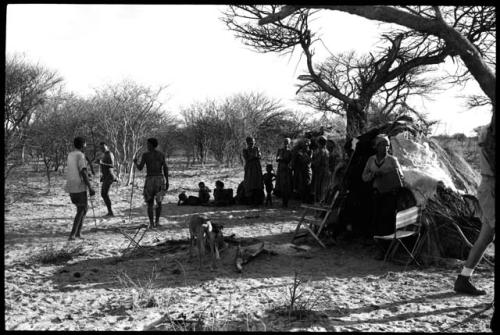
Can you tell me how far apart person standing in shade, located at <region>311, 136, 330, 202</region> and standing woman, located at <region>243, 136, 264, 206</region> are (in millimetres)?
1446

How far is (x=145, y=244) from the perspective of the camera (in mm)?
6586

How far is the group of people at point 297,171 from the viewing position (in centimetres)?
966

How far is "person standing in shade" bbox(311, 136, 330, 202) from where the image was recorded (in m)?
9.59

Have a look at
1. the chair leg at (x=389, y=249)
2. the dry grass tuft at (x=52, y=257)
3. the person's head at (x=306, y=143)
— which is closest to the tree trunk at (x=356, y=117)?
the person's head at (x=306, y=143)

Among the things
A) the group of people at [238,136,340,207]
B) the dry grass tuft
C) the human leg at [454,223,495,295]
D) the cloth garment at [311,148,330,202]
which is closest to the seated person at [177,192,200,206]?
the group of people at [238,136,340,207]

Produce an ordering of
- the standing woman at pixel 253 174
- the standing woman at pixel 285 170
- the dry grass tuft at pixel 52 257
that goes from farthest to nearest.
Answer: the standing woman at pixel 253 174 → the standing woman at pixel 285 170 → the dry grass tuft at pixel 52 257

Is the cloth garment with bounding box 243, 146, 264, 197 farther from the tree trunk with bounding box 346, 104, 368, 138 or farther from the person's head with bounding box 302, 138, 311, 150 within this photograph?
the tree trunk with bounding box 346, 104, 368, 138

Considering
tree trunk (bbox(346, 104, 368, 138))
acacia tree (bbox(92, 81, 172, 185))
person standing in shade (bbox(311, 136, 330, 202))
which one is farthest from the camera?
acacia tree (bbox(92, 81, 172, 185))

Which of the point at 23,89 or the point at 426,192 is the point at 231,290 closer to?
the point at 426,192

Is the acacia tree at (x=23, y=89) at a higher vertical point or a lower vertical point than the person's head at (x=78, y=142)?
higher

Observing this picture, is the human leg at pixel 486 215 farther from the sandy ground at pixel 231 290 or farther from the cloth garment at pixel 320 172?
the cloth garment at pixel 320 172

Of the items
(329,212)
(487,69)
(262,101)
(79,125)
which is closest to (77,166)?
(329,212)

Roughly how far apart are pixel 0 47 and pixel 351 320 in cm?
315

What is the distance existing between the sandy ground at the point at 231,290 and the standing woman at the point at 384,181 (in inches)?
21.3
